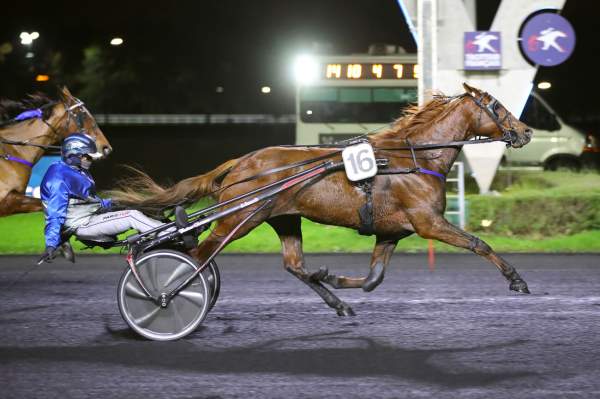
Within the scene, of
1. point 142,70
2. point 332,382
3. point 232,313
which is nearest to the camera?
point 332,382

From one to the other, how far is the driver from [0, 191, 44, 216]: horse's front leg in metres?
2.87

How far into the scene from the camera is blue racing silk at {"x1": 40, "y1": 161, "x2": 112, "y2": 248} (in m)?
6.23

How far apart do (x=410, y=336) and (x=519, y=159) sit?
18.1 meters

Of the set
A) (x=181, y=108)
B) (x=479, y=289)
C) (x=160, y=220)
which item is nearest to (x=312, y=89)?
(x=479, y=289)

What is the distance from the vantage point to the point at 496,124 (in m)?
7.16

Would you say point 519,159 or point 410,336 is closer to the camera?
point 410,336

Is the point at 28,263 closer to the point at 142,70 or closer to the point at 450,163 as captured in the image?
the point at 450,163

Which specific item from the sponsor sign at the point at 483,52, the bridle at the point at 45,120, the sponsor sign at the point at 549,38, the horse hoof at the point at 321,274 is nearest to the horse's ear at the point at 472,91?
the horse hoof at the point at 321,274

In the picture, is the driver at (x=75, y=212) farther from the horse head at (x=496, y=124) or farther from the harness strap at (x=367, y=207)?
the horse head at (x=496, y=124)

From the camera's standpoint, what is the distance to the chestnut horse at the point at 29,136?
30.3 feet

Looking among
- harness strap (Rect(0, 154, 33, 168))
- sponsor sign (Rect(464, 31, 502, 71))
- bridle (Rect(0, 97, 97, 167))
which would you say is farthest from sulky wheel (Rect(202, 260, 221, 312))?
sponsor sign (Rect(464, 31, 502, 71))

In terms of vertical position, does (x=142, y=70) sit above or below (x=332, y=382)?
above

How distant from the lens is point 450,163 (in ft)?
23.2

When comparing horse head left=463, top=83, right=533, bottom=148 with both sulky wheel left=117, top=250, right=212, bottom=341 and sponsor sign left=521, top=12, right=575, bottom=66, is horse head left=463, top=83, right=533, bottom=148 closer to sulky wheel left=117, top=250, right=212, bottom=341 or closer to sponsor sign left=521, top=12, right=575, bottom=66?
sulky wheel left=117, top=250, right=212, bottom=341
